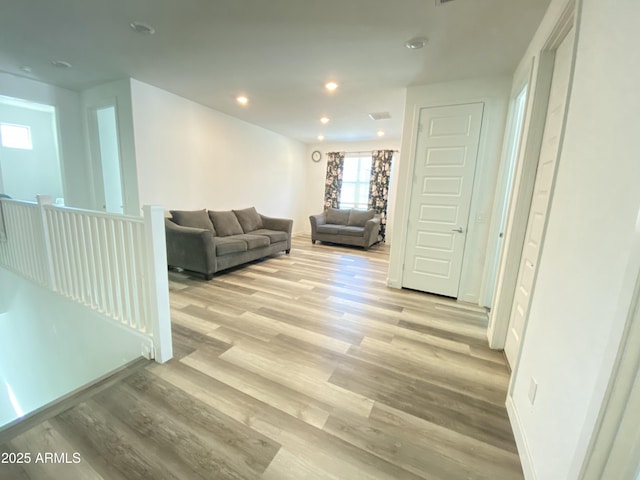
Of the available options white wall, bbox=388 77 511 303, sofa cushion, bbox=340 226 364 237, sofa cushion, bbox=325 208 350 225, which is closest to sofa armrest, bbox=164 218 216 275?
white wall, bbox=388 77 511 303

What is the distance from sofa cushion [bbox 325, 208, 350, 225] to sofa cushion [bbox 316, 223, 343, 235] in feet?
1.00

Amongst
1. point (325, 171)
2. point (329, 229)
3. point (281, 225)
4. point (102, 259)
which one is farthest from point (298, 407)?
point (325, 171)

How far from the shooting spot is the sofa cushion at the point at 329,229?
5852 millimetres

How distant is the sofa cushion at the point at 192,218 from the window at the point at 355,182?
3821 mm

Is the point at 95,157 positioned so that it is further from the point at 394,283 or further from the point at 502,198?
the point at 502,198

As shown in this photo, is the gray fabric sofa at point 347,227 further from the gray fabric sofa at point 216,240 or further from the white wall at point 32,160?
the white wall at point 32,160

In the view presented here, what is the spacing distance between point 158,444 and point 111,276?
1.37 m

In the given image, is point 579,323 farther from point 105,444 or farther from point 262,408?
point 105,444

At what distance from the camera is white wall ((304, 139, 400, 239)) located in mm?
6227

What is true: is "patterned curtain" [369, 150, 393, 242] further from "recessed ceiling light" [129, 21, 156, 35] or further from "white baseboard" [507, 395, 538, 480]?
"white baseboard" [507, 395, 538, 480]

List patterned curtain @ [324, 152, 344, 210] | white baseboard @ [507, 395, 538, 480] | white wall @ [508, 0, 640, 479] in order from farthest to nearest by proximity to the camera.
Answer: patterned curtain @ [324, 152, 344, 210]
white baseboard @ [507, 395, 538, 480]
white wall @ [508, 0, 640, 479]

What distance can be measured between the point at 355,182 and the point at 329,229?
1.70 m

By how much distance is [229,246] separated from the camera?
11.9ft

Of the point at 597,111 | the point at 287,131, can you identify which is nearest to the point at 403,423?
the point at 597,111
